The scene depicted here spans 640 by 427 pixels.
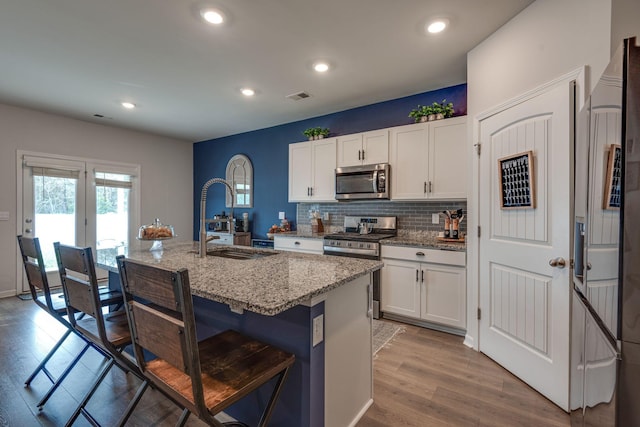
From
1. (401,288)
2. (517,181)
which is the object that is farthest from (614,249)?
(401,288)

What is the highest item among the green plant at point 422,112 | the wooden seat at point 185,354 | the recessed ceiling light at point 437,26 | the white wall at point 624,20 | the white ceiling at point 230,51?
the white ceiling at point 230,51

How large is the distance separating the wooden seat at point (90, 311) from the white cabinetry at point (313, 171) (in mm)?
2732

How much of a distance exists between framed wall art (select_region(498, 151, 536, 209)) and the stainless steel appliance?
1326 mm

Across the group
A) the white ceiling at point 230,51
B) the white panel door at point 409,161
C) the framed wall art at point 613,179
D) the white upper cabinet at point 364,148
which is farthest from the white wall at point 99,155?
the framed wall art at point 613,179

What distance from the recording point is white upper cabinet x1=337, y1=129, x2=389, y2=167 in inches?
137

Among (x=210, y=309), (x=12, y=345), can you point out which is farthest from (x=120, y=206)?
(x=210, y=309)

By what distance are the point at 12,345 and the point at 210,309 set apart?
2.32 meters

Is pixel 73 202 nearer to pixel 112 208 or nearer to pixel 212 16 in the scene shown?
pixel 112 208

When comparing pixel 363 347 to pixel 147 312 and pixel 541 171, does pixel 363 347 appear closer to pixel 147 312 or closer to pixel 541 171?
pixel 147 312

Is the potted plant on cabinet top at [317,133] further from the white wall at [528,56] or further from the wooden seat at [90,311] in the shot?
the wooden seat at [90,311]

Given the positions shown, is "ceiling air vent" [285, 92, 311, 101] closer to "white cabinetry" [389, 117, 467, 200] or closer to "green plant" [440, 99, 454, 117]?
"white cabinetry" [389, 117, 467, 200]

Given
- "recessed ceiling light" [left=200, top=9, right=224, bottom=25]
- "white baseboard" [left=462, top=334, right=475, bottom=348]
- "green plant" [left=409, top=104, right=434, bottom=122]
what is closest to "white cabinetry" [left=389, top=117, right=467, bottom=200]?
"green plant" [left=409, top=104, right=434, bottom=122]

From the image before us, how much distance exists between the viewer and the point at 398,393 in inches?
75.9

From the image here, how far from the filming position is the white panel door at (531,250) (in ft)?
5.91
